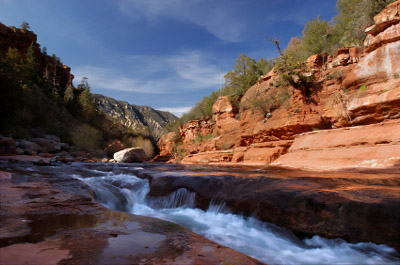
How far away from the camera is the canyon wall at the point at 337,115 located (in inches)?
270

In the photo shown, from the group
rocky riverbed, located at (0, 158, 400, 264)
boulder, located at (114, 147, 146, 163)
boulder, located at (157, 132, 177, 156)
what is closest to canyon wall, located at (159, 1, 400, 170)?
rocky riverbed, located at (0, 158, 400, 264)

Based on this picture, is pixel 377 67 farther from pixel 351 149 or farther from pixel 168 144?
pixel 168 144

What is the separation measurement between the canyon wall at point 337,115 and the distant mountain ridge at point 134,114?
9609cm

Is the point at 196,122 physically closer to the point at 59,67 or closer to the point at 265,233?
the point at 265,233

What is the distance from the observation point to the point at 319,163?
7145 millimetres

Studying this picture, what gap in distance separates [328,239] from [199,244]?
1.77 m

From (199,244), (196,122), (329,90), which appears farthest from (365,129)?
(196,122)

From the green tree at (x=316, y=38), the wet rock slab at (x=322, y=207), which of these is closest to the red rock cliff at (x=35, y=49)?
the green tree at (x=316, y=38)

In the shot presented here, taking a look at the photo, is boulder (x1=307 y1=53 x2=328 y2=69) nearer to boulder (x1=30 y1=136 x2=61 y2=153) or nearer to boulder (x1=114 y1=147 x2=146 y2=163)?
boulder (x1=114 y1=147 x2=146 y2=163)

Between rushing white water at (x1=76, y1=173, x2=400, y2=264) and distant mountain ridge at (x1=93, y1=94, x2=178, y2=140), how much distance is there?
339ft

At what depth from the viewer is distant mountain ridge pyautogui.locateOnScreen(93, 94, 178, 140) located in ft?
376

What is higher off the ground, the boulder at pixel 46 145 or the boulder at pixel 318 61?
the boulder at pixel 318 61

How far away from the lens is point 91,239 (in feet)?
5.57

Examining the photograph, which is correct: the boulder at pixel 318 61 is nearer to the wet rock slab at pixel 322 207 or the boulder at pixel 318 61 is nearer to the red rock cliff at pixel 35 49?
the wet rock slab at pixel 322 207
